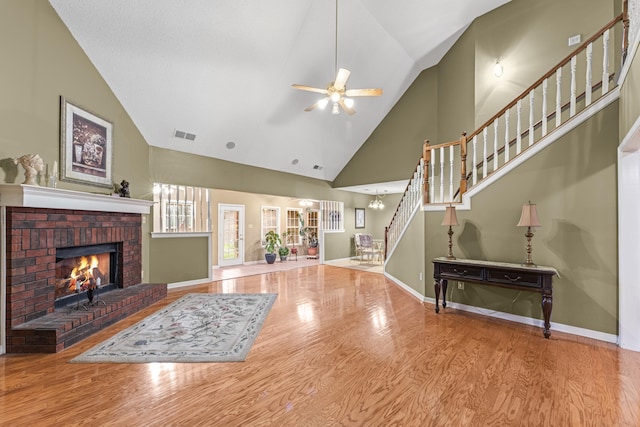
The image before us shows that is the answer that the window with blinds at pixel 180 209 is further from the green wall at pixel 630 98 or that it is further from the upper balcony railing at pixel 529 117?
the green wall at pixel 630 98

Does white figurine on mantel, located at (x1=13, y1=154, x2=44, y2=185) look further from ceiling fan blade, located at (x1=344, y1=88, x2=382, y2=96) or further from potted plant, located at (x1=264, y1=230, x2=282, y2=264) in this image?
potted plant, located at (x1=264, y1=230, x2=282, y2=264)

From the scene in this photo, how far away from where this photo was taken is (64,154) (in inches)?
149

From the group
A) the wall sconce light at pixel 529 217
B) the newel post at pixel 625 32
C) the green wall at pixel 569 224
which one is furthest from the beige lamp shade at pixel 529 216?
the newel post at pixel 625 32

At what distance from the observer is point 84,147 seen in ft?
13.5

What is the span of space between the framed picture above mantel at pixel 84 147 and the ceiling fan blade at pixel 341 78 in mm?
3609

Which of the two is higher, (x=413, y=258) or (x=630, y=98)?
(x=630, y=98)

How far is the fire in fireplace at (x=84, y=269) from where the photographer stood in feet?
12.3

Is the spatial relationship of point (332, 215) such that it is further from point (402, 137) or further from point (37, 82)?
point (37, 82)

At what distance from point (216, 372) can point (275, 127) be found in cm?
526

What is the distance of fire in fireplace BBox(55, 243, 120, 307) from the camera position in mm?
3736

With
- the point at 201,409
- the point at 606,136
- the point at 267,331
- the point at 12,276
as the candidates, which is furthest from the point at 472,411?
the point at 12,276

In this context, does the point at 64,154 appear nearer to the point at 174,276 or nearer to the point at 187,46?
the point at 187,46

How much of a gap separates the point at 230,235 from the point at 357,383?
783 cm

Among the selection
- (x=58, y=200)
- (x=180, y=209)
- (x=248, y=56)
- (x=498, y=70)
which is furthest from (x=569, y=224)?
(x=180, y=209)
